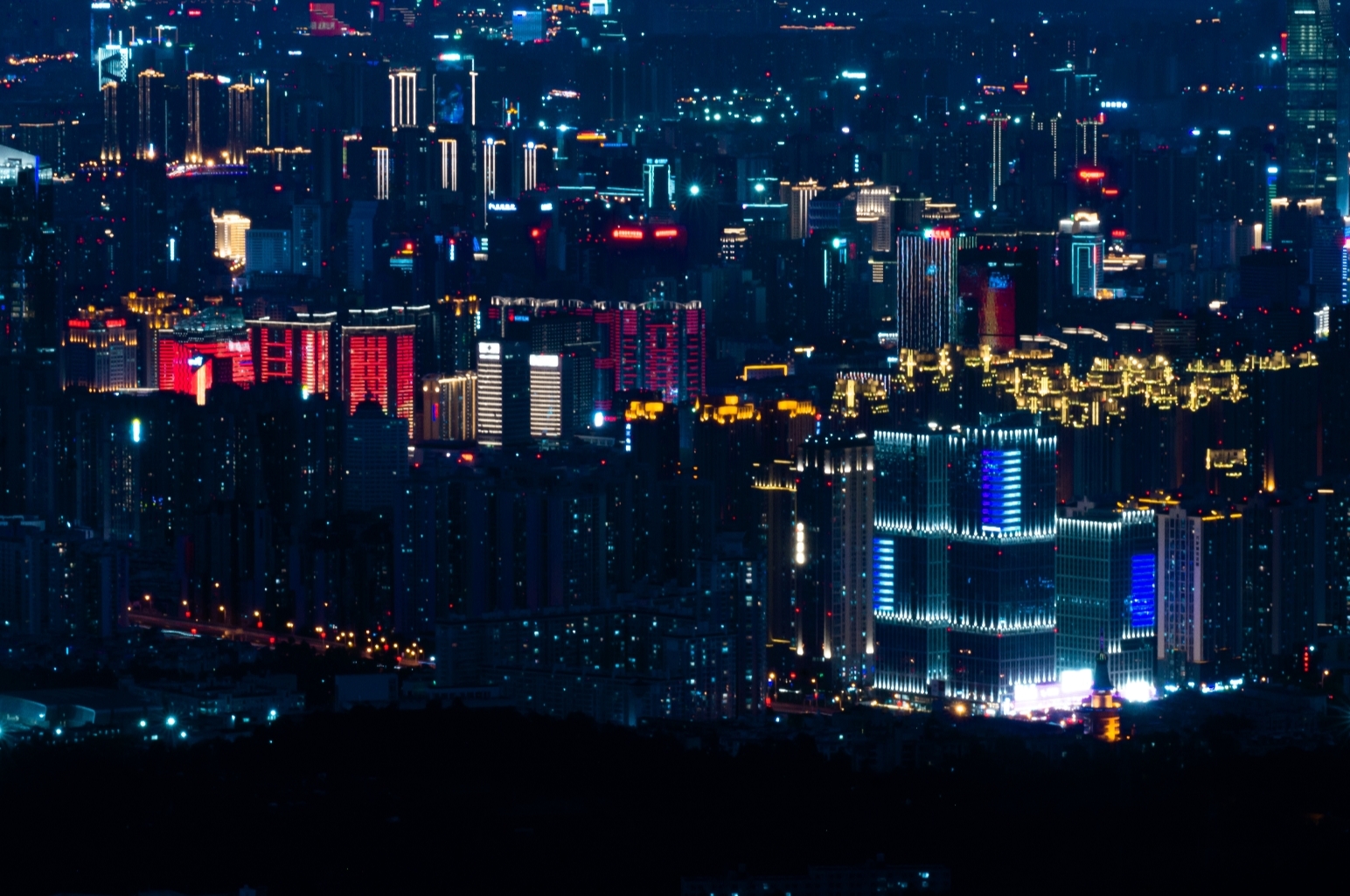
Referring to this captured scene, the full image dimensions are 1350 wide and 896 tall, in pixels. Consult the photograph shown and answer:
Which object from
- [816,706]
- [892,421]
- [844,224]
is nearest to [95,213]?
[844,224]

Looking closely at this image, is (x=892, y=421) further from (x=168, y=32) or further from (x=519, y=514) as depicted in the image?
(x=168, y=32)

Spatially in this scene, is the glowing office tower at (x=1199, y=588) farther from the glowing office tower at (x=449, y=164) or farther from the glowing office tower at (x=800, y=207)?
the glowing office tower at (x=449, y=164)

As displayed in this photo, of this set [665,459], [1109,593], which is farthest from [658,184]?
[1109,593]

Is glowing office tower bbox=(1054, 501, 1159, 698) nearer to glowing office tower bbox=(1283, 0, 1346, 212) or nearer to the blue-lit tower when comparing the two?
the blue-lit tower

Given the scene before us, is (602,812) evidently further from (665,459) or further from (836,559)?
(665,459)

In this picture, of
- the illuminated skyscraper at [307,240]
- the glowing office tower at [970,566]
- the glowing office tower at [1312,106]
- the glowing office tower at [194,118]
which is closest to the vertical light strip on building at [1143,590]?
the glowing office tower at [970,566]

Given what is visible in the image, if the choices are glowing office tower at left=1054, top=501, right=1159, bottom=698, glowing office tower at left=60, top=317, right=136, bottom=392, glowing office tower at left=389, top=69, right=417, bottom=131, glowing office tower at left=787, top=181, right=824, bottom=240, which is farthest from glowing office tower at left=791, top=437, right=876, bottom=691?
glowing office tower at left=389, top=69, right=417, bottom=131
